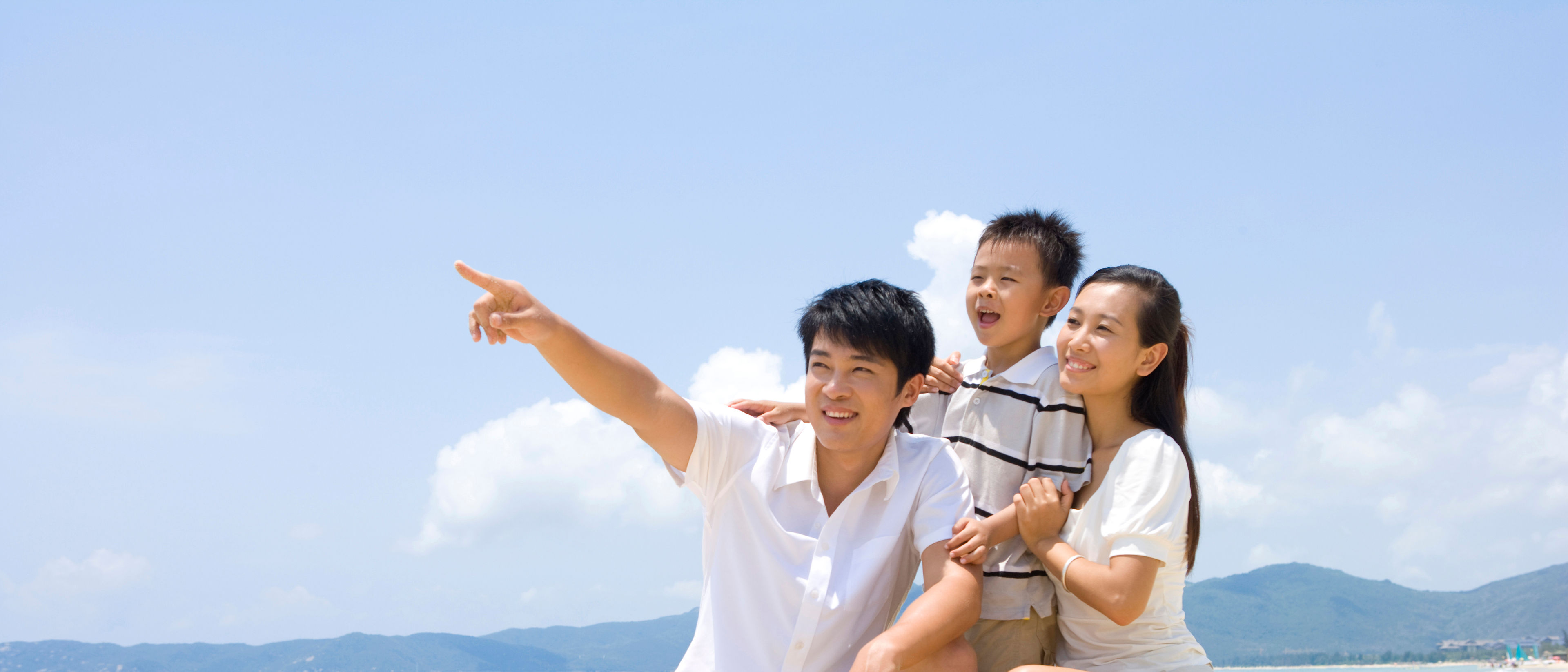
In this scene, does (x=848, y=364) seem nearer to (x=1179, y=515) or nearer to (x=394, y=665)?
(x=1179, y=515)

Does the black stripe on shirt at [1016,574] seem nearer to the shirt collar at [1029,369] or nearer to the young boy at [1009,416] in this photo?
the young boy at [1009,416]

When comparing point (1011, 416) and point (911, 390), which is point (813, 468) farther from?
point (1011, 416)

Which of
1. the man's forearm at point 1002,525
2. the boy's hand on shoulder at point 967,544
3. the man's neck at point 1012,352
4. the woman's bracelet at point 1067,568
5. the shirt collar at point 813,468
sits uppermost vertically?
the man's neck at point 1012,352

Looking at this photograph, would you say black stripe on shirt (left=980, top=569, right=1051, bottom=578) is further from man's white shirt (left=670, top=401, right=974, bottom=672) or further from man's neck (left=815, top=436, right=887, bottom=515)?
man's neck (left=815, top=436, right=887, bottom=515)

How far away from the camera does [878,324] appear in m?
3.58

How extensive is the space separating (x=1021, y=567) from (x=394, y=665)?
209977 millimetres

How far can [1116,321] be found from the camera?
3.91 m

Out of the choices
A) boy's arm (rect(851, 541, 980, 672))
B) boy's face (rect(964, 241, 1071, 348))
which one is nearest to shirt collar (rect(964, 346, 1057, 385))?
boy's face (rect(964, 241, 1071, 348))

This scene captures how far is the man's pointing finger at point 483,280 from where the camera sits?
297 centimetres

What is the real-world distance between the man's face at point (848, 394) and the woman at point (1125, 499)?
2.32 ft

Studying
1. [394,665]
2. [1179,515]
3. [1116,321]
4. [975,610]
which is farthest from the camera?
[394,665]

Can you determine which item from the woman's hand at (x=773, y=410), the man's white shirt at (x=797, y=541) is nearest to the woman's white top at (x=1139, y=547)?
the man's white shirt at (x=797, y=541)

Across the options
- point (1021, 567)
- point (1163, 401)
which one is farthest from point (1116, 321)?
point (1021, 567)

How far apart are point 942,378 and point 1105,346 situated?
738 mm
